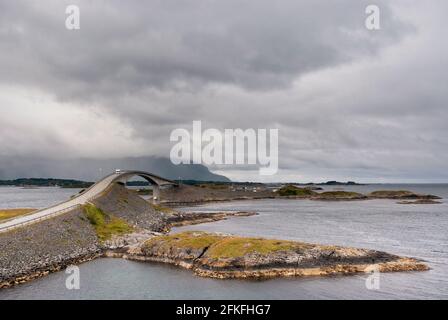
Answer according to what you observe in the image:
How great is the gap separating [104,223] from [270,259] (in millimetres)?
49927

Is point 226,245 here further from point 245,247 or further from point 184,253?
point 184,253

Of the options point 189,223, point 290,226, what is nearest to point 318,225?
point 290,226

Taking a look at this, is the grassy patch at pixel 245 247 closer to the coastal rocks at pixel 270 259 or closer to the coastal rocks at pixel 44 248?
the coastal rocks at pixel 270 259

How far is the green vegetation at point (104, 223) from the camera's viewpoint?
91.4 metres

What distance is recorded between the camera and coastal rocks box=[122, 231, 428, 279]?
61406mm

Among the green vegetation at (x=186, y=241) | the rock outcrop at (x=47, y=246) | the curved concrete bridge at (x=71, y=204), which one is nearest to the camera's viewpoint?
the rock outcrop at (x=47, y=246)

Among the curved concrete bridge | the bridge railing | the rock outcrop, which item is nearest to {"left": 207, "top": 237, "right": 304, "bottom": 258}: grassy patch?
the rock outcrop

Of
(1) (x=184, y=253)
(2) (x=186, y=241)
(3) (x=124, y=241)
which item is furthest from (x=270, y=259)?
(3) (x=124, y=241)

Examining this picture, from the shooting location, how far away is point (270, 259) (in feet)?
210

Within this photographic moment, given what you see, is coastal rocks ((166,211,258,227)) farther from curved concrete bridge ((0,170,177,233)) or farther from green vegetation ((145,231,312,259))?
green vegetation ((145,231,312,259))

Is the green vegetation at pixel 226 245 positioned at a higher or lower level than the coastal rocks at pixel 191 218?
higher

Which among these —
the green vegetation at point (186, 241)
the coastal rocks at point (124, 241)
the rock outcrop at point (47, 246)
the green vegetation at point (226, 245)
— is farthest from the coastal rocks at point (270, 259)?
the rock outcrop at point (47, 246)

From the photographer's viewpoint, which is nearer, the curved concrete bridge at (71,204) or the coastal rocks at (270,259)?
the coastal rocks at (270,259)

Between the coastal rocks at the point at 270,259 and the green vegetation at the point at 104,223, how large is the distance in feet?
68.6
